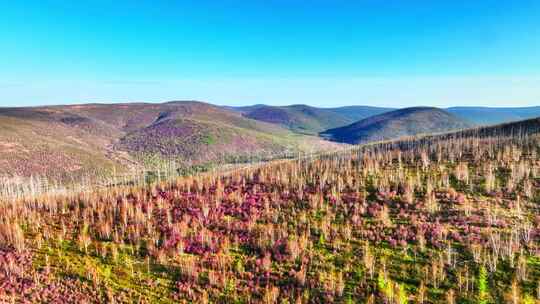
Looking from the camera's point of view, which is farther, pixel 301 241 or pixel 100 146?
pixel 100 146

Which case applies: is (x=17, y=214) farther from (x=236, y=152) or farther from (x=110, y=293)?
(x=236, y=152)

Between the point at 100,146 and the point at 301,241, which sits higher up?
the point at 301,241

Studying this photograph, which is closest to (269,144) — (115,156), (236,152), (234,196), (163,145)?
(236,152)

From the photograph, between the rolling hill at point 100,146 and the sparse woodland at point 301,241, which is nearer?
the sparse woodland at point 301,241

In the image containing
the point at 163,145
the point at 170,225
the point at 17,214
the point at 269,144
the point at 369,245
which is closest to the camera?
the point at 369,245

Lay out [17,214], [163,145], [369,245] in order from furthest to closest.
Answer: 1. [163,145]
2. [17,214]
3. [369,245]

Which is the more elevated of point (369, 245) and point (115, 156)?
point (369, 245)

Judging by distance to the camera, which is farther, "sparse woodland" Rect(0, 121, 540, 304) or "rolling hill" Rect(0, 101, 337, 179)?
"rolling hill" Rect(0, 101, 337, 179)

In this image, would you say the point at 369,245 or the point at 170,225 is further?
the point at 170,225
